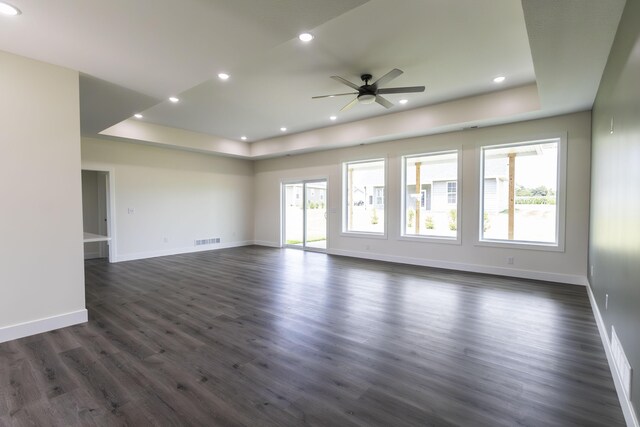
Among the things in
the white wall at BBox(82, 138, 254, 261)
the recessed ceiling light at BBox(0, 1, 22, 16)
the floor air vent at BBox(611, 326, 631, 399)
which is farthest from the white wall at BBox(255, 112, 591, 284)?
the recessed ceiling light at BBox(0, 1, 22, 16)

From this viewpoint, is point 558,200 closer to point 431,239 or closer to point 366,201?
point 431,239

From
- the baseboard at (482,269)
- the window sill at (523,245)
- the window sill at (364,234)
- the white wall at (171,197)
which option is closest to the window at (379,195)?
the window sill at (364,234)

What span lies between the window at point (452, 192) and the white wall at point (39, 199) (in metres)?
5.97

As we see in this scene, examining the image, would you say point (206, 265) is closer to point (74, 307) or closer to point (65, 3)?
point (74, 307)

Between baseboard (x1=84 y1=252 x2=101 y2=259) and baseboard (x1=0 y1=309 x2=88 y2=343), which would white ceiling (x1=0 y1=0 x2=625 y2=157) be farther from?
baseboard (x1=84 y1=252 x2=101 y2=259)

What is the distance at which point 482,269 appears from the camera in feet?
18.5

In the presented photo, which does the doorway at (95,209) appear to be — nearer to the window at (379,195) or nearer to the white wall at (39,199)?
the white wall at (39,199)

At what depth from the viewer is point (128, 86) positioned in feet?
11.9

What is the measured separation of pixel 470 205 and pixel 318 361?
4.60 metres

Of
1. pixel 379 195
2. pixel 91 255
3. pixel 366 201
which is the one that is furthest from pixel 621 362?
pixel 91 255

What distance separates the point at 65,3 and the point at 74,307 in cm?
290

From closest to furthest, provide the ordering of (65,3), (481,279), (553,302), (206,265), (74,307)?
→ (65,3) → (74,307) → (553,302) → (481,279) → (206,265)

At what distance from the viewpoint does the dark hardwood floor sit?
1.88 meters

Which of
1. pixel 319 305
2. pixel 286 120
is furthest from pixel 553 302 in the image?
pixel 286 120
